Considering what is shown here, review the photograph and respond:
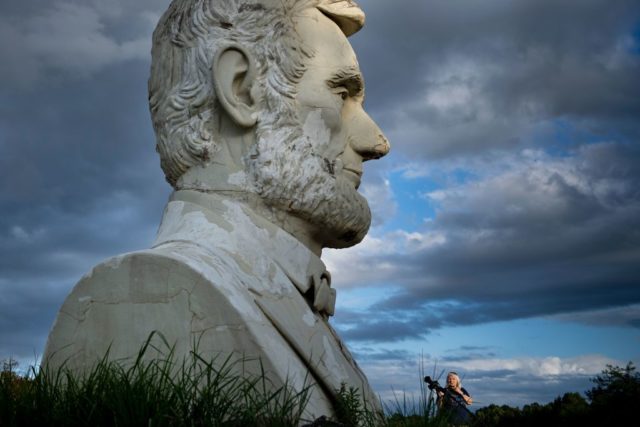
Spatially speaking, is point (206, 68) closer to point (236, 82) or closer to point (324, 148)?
point (236, 82)

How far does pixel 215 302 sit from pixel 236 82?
1291 mm

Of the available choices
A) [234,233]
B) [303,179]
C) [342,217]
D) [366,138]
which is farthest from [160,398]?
[366,138]

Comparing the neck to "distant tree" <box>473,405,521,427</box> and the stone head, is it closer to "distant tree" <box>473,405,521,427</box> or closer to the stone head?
the stone head

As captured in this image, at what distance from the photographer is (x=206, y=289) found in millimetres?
4047

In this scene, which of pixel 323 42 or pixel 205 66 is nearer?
pixel 205 66

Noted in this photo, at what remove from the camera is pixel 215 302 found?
4.04 meters

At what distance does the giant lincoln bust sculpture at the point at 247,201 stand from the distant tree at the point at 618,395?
1258 mm

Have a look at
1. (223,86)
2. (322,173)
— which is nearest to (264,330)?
(322,173)

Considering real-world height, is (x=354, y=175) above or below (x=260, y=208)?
above

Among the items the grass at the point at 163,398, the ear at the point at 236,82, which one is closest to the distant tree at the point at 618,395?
the grass at the point at 163,398

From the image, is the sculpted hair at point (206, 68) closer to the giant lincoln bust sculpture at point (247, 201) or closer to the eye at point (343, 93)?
the giant lincoln bust sculpture at point (247, 201)

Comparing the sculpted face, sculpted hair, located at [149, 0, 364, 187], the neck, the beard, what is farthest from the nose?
the neck

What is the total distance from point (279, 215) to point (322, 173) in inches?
12.9

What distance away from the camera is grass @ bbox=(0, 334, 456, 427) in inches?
141
